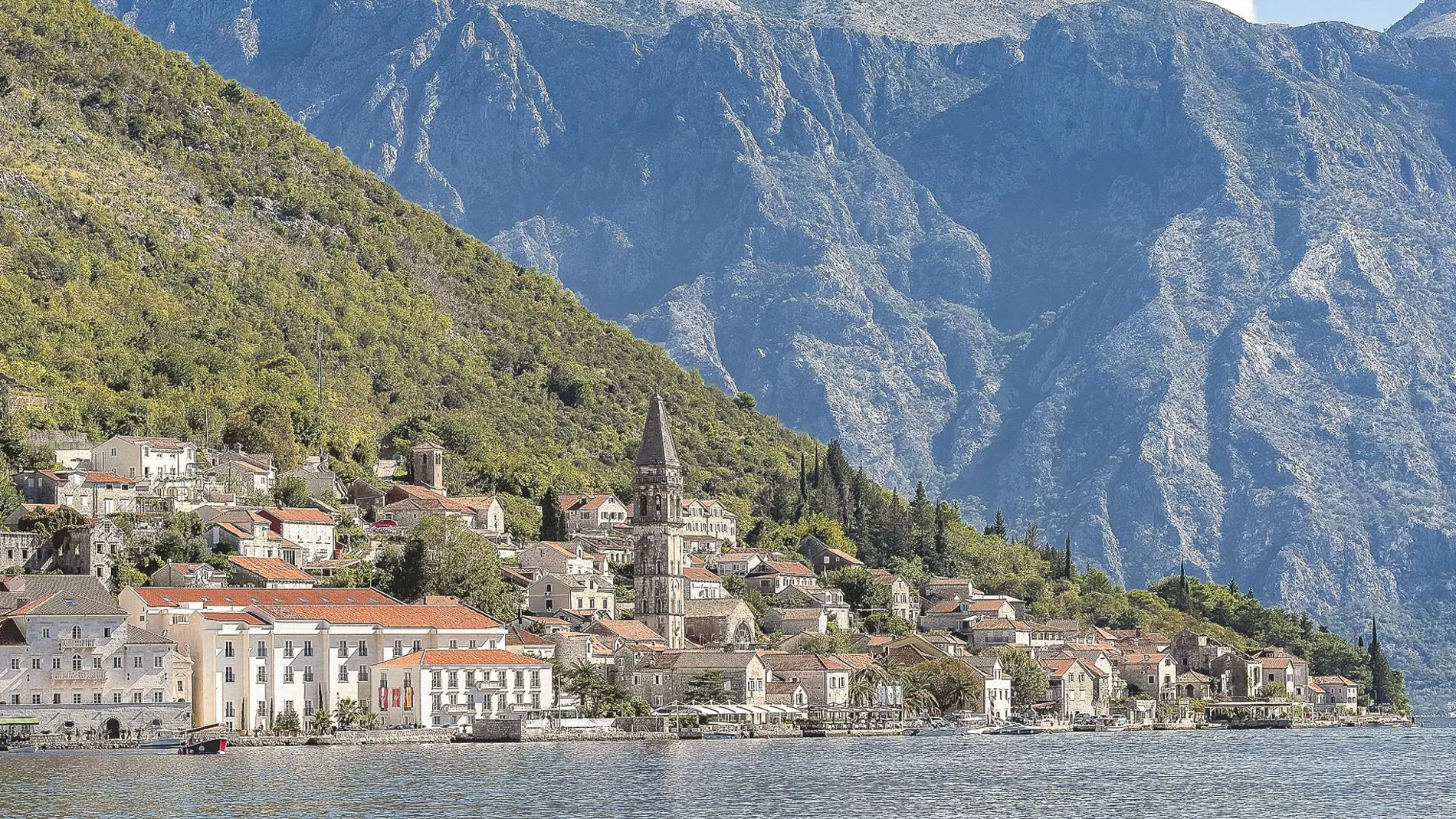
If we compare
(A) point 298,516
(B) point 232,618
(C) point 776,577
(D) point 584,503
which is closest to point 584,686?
(A) point 298,516

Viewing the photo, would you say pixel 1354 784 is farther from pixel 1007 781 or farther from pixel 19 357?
pixel 19 357

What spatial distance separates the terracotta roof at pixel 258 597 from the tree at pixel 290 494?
25.7m

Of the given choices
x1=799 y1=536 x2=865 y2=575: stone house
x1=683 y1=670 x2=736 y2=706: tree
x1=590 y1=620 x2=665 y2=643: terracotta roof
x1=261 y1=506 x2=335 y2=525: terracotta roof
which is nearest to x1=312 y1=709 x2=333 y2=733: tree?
x1=261 y1=506 x2=335 y2=525: terracotta roof

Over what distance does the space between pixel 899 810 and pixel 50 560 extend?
61.5 metres

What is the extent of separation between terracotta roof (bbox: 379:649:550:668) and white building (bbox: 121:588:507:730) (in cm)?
112

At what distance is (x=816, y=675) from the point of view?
153375 millimetres

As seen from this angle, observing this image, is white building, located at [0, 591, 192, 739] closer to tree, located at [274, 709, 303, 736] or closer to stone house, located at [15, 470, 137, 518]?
tree, located at [274, 709, 303, 736]

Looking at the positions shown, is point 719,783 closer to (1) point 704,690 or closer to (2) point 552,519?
(1) point 704,690

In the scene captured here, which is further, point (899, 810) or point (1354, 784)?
point (1354, 784)

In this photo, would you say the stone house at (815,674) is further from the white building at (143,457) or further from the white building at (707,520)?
the white building at (143,457)

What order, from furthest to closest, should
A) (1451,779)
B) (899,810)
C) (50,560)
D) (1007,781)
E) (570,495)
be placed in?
(570,495), (50,560), (1451,779), (1007,781), (899,810)

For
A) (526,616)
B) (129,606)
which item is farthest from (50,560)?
(526,616)

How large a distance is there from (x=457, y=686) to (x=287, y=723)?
9699 mm

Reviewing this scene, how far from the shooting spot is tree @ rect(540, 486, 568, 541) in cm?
17175
